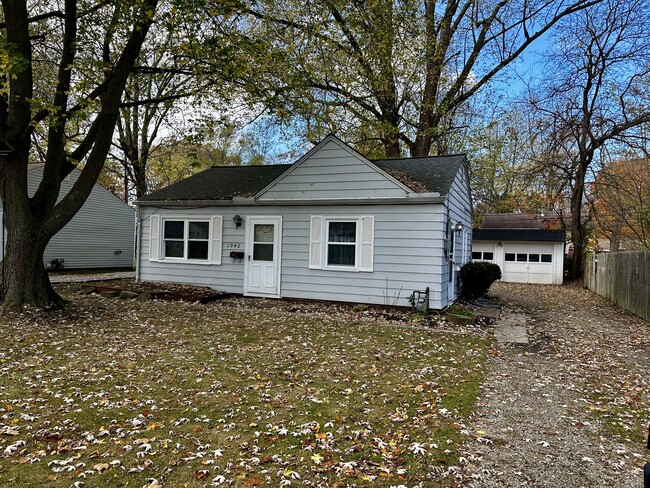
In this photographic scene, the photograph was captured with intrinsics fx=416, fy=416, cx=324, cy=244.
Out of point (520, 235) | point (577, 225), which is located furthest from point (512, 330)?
point (577, 225)

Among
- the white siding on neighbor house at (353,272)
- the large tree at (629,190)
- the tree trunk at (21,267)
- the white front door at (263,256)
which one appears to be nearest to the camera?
the tree trunk at (21,267)

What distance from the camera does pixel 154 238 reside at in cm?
1217

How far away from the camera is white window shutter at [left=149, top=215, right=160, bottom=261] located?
12.1 metres

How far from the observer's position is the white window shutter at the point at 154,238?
477 inches

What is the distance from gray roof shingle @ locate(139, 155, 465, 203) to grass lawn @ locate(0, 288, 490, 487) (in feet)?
13.3

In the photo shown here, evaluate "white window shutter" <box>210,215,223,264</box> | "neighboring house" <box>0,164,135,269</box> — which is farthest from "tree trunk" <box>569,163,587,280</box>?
"neighboring house" <box>0,164,135,269</box>

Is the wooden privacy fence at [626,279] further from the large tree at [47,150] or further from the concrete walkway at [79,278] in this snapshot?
the concrete walkway at [79,278]

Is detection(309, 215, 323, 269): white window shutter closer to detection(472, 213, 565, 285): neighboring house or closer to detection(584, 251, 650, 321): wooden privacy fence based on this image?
detection(584, 251, 650, 321): wooden privacy fence

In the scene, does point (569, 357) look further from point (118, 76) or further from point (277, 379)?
point (118, 76)

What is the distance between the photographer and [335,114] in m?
17.4

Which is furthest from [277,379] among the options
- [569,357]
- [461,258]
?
[461,258]

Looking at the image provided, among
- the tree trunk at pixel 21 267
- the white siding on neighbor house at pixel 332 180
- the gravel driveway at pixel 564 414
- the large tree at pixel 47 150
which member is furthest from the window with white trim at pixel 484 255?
the tree trunk at pixel 21 267

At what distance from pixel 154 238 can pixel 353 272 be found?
20.3 feet

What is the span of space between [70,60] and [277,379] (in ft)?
25.0
